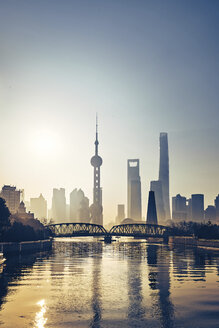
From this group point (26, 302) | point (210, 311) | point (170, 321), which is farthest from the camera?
point (26, 302)

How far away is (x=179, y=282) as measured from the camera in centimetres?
6425

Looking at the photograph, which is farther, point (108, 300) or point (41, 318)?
point (108, 300)

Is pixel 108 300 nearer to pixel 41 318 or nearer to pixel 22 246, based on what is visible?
pixel 41 318

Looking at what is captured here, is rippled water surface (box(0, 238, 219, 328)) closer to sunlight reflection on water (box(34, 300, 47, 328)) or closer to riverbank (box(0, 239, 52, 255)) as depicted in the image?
sunlight reflection on water (box(34, 300, 47, 328))

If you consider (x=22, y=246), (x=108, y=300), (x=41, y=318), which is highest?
(x=41, y=318)

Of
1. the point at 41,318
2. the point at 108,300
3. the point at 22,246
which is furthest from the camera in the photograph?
the point at 22,246

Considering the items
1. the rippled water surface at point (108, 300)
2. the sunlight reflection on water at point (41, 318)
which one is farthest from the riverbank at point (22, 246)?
the sunlight reflection on water at point (41, 318)

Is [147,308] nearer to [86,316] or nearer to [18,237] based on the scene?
[86,316]

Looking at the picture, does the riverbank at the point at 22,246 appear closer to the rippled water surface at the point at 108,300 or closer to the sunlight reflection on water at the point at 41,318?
the rippled water surface at the point at 108,300

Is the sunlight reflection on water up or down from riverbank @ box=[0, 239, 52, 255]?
up

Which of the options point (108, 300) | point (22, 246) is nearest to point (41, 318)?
point (108, 300)

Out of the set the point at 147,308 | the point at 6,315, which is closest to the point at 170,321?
the point at 147,308

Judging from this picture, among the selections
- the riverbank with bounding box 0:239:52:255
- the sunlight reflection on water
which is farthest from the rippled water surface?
the riverbank with bounding box 0:239:52:255

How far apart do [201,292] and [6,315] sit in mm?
28989
